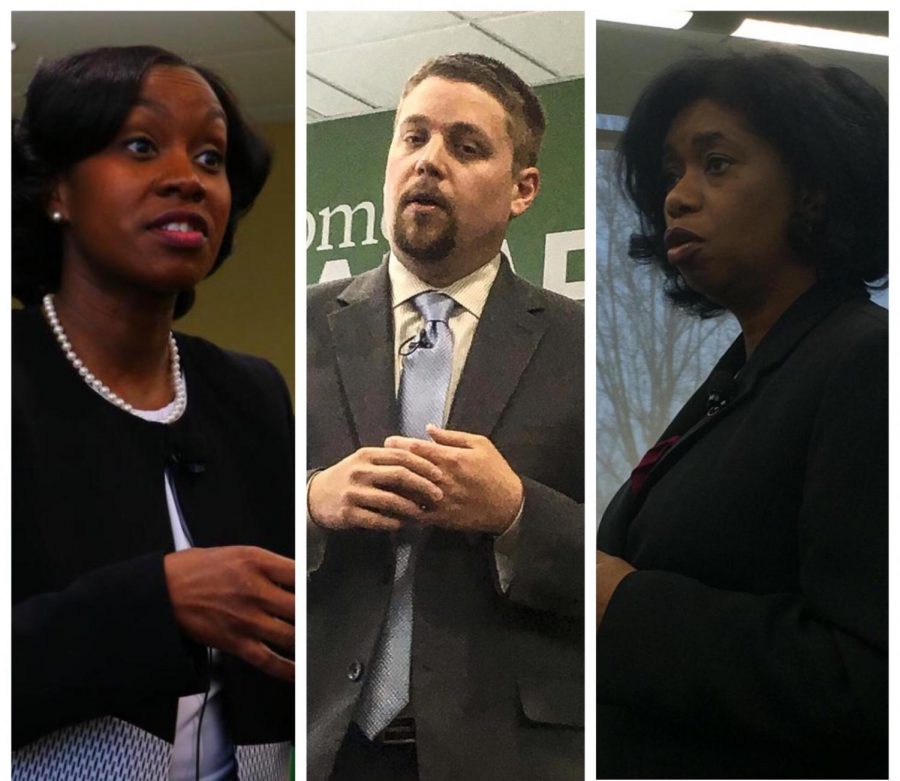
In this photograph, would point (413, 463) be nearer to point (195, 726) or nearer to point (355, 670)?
point (355, 670)

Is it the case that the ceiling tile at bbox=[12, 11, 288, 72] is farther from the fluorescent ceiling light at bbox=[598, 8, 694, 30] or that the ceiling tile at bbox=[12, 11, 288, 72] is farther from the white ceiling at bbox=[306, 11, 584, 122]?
the fluorescent ceiling light at bbox=[598, 8, 694, 30]

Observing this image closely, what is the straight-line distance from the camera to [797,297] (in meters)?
2.15

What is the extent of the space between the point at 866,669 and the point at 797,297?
2.30 ft

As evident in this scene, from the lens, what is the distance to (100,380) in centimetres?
204

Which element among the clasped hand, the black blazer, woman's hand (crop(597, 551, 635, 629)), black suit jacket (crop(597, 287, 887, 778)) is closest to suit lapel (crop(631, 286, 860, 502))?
black suit jacket (crop(597, 287, 887, 778))

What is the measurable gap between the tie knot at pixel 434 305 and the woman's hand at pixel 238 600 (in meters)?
0.53

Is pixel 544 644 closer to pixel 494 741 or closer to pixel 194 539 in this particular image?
pixel 494 741

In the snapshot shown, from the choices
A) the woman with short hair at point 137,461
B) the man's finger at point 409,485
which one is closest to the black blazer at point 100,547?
the woman with short hair at point 137,461

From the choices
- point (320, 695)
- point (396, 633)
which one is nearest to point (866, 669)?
point (396, 633)

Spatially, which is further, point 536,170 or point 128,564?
point 536,170

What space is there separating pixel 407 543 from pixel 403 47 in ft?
3.07

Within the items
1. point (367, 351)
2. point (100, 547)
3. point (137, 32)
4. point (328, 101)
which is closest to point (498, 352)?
point (367, 351)

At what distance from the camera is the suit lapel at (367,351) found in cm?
214

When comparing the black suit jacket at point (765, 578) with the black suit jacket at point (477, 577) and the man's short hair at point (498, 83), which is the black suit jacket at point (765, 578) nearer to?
the black suit jacket at point (477, 577)
